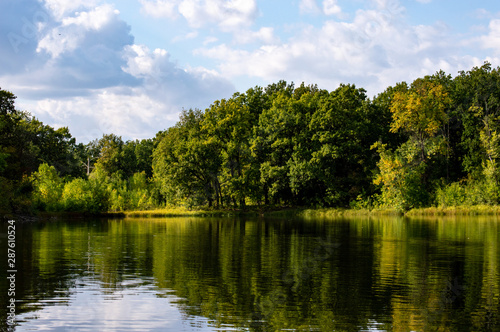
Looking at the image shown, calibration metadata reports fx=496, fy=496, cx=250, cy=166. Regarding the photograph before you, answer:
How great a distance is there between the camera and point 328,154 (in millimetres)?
74500

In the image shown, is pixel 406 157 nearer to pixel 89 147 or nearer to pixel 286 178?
pixel 286 178

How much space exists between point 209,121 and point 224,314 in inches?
2647

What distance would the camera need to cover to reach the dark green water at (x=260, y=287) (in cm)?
1325

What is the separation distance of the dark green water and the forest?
4193cm

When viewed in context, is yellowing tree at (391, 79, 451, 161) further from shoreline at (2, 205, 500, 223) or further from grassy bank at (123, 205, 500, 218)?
shoreline at (2, 205, 500, 223)

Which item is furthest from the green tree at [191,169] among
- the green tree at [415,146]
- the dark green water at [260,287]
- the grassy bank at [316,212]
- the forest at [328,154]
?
the dark green water at [260,287]

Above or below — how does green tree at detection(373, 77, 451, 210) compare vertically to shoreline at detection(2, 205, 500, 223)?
above

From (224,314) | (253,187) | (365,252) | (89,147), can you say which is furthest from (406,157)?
(89,147)

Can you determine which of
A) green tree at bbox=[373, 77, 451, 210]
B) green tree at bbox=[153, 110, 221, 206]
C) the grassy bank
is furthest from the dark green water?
green tree at bbox=[153, 110, 221, 206]

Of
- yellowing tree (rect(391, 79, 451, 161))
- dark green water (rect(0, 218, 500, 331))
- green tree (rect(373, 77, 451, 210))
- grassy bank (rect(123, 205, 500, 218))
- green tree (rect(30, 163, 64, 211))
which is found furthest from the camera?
yellowing tree (rect(391, 79, 451, 161))

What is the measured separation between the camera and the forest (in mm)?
71250

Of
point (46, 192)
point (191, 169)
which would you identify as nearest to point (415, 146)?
point (191, 169)

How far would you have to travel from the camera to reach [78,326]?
42.7 feet

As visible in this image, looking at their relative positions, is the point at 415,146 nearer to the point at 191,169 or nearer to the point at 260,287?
the point at 191,169
